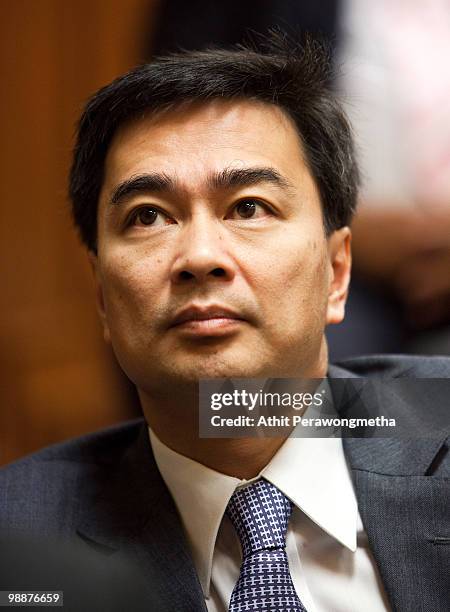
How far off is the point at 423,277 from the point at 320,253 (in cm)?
48

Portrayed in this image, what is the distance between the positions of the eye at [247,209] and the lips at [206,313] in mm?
123

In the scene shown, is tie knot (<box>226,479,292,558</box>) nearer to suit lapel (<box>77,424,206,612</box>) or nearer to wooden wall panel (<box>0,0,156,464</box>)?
suit lapel (<box>77,424,206,612</box>)

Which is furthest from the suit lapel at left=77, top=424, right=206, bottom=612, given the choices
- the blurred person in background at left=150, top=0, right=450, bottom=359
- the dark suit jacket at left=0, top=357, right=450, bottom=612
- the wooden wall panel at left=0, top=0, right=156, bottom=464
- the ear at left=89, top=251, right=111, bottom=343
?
the wooden wall panel at left=0, top=0, right=156, bottom=464

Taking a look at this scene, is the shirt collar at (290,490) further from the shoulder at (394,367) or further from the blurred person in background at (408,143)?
the blurred person in background at (408,143)

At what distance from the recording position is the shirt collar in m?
0.86

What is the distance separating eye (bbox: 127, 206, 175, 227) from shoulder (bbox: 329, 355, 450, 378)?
0.97ft

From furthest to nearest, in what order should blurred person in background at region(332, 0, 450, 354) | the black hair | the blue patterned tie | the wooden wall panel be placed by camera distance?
the wooden wall panel → blurred person in background at region(332, 0, 450, 354) → the black hair → the blue patterned tie

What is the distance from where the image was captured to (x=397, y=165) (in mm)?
1328

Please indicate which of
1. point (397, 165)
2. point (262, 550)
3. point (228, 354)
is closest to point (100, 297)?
point (228, 354)

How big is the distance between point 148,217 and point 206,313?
0.51 feet

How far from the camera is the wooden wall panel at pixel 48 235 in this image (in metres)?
1.59

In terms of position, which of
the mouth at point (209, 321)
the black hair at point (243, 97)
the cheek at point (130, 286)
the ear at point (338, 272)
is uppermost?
the black hair at point (243, 97)

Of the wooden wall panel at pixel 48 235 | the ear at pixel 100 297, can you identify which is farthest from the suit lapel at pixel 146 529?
the wooden wall panel at pixel 48 235

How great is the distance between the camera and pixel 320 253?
0.92 metres
